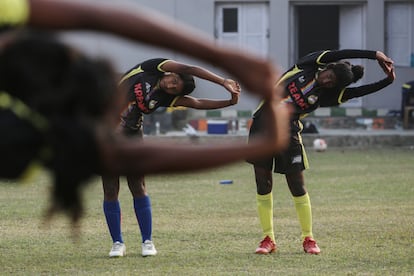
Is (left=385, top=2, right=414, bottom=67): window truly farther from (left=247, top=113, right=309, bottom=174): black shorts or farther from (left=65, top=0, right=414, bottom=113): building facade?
(left=247, top=113, right=309, bottom=174): black shorts

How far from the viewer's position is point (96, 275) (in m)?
10.1

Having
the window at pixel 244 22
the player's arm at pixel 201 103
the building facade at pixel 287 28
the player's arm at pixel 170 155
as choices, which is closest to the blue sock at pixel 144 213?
the player's arm at pixel 201 103

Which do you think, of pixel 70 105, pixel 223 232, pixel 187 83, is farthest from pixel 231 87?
pixel 70 105

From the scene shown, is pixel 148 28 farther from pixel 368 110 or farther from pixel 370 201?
pixel 368 110

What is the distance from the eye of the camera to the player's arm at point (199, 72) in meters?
9.57

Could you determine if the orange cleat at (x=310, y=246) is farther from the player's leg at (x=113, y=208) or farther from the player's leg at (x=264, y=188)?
the player's leg at (x=113, y=208)

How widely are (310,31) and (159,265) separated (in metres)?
25.2

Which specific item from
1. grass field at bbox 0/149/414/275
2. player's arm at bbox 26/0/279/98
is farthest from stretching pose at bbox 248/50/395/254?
player's arm at bbox 26/0/279/98

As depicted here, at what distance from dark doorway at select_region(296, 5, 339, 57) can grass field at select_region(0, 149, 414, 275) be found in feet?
46.9

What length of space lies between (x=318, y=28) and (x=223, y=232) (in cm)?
2280

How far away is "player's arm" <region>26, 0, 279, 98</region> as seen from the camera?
4.30 meters

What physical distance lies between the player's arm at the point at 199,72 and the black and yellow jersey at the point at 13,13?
4933 millimetres

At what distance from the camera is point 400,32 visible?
31125mm

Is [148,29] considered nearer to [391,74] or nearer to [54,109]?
[54,109]
